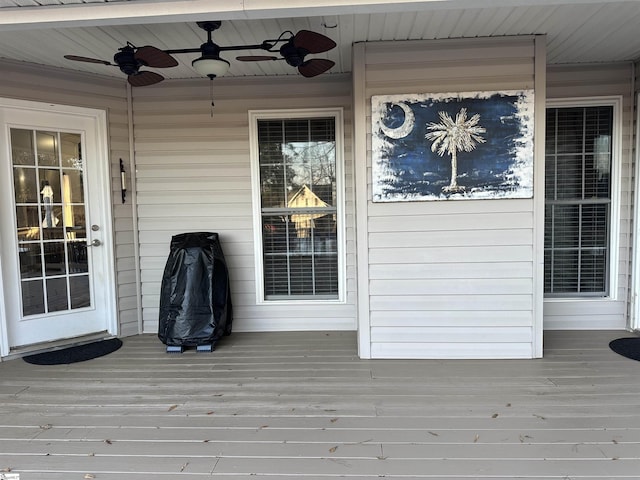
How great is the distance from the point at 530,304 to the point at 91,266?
378 centimetres

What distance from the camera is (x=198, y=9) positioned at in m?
2.16

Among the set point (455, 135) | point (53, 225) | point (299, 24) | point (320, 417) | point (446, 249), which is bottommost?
point (320, 417)

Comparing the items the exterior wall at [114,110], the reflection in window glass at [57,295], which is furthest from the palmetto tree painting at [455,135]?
the reflection in window glass at [57,295]

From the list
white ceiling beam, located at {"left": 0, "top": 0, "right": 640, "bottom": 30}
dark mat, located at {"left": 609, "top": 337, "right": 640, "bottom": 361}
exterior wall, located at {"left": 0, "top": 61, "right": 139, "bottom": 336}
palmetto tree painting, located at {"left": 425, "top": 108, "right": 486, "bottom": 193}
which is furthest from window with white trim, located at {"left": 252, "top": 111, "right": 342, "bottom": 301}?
dark mat, located at {"left": 609, "top": 337, "right": 640, "bottom": 361}

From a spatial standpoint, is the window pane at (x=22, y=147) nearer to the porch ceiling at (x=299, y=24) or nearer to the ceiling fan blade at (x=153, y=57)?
the porch ceiling at (x=299, y=24)

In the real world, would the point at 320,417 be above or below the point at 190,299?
below

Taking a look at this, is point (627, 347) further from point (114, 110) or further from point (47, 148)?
point (47, 148)

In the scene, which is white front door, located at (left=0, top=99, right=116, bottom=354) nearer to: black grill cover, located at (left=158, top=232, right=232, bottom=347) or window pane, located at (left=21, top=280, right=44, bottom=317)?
window pane, located at (left=21, top=280, right=44, bottom=317)

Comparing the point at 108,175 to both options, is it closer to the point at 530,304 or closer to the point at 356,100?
A: the point at 356,100

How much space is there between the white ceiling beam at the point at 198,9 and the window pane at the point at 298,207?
190cm

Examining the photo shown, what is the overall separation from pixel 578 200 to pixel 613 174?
36 centimetres

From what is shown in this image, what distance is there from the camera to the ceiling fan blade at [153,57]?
268 centimetres

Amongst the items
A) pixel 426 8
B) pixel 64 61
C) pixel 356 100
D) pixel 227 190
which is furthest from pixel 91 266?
pixel 426 8

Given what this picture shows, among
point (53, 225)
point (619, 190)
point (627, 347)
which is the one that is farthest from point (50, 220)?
point (619, 190)
